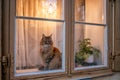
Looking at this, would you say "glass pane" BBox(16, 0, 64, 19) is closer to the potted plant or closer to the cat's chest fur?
the cat's chest fur

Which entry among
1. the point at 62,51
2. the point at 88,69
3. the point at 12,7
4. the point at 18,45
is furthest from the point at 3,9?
the point at 88,69

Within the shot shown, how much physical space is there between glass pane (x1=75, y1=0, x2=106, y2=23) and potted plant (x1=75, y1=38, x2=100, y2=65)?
236mm

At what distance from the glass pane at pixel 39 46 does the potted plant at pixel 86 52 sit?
25 centimetres

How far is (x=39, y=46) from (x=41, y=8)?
360 mm

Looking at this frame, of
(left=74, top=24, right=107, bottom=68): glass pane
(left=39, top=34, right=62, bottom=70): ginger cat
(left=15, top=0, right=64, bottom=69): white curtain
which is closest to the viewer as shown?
(left=15, top=0, right=64, bottom=69): white curtain

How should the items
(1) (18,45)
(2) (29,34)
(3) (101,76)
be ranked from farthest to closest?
(3) (101,76) → (2) (29,34) → (1) (18,45)

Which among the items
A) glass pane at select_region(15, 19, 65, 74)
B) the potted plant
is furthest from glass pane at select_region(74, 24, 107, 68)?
glass pane at select_region(15, 19, 65, 74)

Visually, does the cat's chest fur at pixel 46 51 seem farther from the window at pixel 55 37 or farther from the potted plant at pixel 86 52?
the potted plant at pixel 86 52

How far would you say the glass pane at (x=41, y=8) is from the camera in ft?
6.22

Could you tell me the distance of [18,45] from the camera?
6.07 feet

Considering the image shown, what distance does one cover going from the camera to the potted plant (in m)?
2.27

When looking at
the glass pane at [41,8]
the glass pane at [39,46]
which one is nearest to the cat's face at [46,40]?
the glass pane at [39,46]

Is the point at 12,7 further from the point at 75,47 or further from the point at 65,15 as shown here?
the point at 75,47

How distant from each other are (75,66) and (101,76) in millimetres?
342
